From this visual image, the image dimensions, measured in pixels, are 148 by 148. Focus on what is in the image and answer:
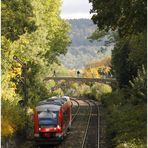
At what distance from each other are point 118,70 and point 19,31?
26687 mm

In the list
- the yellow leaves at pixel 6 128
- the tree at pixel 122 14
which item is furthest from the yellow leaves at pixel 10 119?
the tree at pixel 122 14

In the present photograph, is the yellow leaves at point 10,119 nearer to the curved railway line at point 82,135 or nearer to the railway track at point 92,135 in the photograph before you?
the curved railway line at point 82,135

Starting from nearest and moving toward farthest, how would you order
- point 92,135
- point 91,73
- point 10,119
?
1. point 10,119
2. point 92,135
3. point 91,73

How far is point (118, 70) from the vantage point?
60.2 metres

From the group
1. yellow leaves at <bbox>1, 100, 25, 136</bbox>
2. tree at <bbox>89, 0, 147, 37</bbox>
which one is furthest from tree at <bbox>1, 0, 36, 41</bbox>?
tree at <bbox>89, 0, 147, 37</bbox>

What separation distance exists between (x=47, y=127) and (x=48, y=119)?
0.53 m

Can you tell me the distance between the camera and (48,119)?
103 ft

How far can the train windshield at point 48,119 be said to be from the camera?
102 feet

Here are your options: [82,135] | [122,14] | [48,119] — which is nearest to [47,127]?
[48,119]

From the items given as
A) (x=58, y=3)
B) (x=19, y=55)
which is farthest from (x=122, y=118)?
(x=58, y=3)

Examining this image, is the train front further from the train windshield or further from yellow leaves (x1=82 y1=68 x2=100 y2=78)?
yellow leaves (x1=82 y1=68 x2=100 y2=78)

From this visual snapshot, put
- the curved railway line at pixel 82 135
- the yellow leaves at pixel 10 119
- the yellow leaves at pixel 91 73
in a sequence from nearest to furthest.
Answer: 1. the yellow leaves at pixel 10 119
2. the curved railway line at pixel 82 135
3. the yellow leaves at pixel 91 73

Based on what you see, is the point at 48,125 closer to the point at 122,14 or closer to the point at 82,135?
the point at 82,135

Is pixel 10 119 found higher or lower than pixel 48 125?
higher
